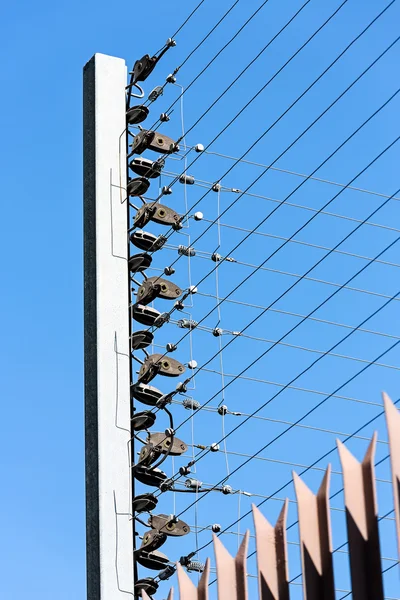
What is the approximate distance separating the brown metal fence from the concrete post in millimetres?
4188

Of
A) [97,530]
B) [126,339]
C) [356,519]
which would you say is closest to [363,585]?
[356,519]

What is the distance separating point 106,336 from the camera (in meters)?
13.7

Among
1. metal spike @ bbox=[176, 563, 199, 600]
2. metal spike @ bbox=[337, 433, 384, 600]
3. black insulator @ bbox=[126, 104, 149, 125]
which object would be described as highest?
black insulator @ bbox=[126, 104, 149, 125]

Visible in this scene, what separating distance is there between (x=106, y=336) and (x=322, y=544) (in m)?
6.29

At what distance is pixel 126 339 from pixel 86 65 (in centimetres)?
321

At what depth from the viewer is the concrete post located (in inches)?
506

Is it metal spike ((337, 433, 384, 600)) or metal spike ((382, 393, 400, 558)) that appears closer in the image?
metal spike ((382, 393, 400, 558))

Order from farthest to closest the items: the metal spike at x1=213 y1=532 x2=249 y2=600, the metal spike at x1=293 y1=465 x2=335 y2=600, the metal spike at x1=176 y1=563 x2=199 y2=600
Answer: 1. the metal spike at x1=176 y1=563 x2=199 y2=600
2. the metal spike at x1=213 y1=532 x2=249 y2=600
3. the metal spike at x1=293 y1=465 x2=335 y2=600

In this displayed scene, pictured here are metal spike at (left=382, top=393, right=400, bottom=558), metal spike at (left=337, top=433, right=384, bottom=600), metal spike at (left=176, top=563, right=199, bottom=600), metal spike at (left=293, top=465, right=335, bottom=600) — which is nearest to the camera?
metal spike at (left=382, top=393, right=400, bottom=558)

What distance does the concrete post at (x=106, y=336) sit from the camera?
12844mm

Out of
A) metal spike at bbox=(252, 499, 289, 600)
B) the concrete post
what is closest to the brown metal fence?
metal spike at bbox=(252, 499, 289, 600)

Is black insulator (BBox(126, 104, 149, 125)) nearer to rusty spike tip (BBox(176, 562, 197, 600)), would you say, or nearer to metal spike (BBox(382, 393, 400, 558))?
rusty spike tip (BBox(176, 562, 197, 600))

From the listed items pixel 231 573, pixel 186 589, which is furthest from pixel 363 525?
pixel 186 589

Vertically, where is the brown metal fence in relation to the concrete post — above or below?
below
